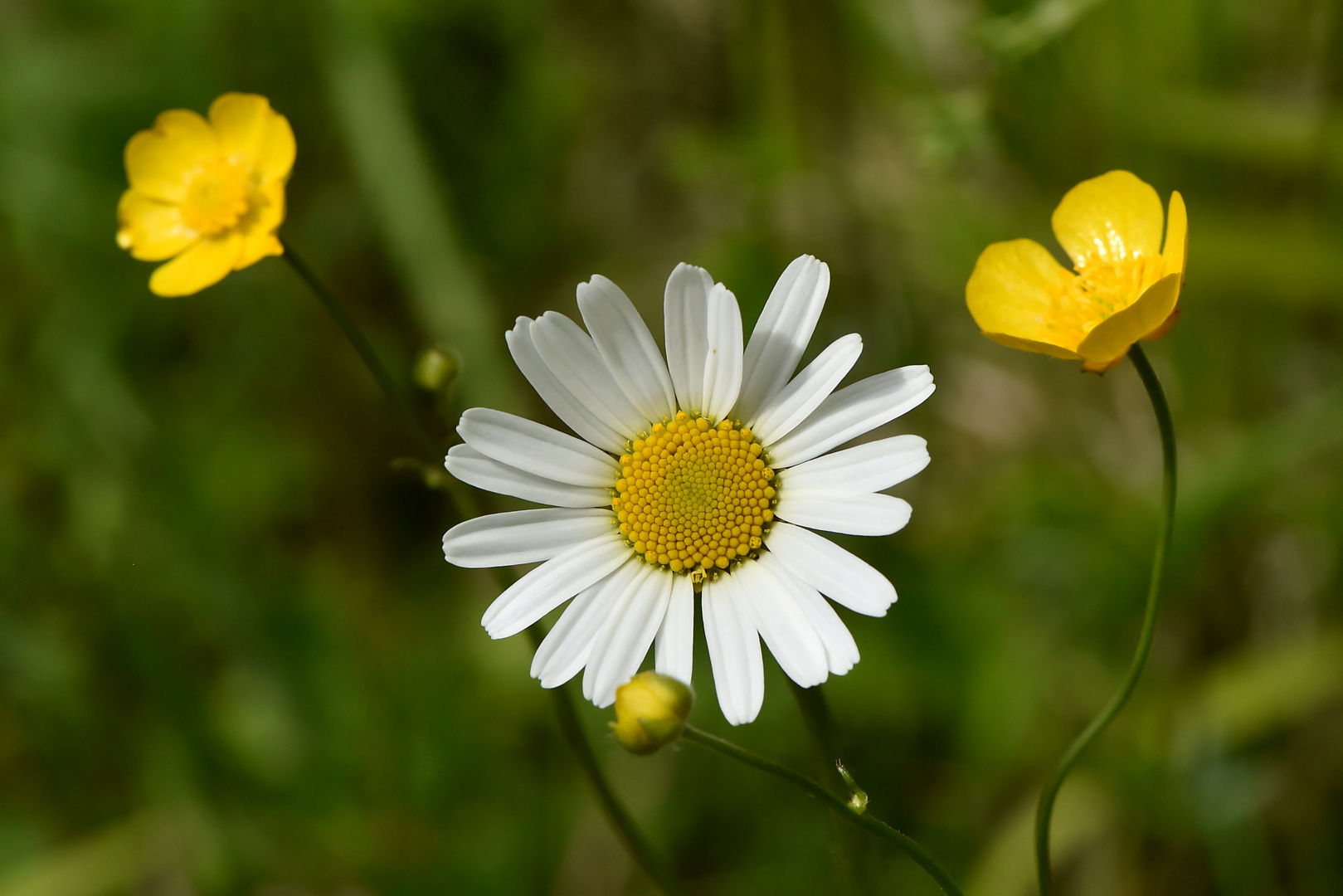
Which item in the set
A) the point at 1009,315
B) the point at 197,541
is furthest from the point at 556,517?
the point at 197,541

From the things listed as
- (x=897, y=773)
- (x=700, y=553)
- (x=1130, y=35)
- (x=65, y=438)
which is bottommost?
(x=897, y=773)

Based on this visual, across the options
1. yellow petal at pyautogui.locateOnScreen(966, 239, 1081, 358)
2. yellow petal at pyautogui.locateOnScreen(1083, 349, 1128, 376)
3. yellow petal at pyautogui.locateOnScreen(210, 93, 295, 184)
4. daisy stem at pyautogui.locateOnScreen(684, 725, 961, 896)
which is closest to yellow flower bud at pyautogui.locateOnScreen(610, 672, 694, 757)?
daisy stem at pyautogui.locateOnScreen(684, 725, 961, 896)

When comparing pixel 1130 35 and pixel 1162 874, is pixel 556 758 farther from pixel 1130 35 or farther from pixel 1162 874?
pixel 1130 35

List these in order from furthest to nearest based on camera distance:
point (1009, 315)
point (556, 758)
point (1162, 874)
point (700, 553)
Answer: point (556, 758) < point (1162, 874) < point (1009, 315) < point (700, 553)

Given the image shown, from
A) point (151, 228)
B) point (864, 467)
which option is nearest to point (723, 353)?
point (864, 467)

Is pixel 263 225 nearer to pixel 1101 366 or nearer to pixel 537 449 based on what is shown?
pixel 537 449

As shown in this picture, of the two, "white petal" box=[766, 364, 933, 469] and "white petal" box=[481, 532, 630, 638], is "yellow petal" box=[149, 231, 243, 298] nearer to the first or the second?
"white petal" box=[481, 532, 630, 638]

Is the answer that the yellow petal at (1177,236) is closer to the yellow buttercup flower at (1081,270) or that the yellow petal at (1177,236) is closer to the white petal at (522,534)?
the yellow buttercup flower at (1081,270)
